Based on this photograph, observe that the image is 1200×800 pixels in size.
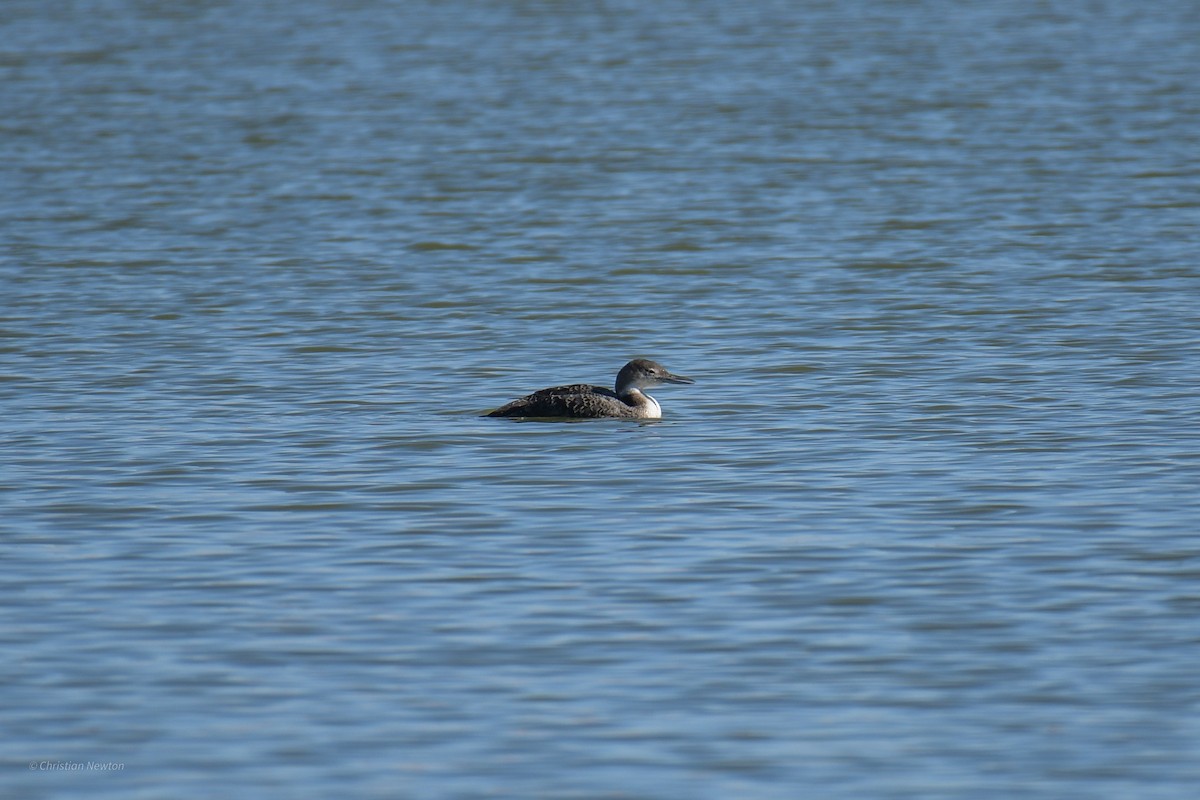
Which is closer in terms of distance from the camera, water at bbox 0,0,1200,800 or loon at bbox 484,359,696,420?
water at bbox 0,0,1200,800

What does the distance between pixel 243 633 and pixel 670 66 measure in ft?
110

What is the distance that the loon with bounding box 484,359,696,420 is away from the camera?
45.2 feet

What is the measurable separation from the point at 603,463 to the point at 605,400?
1461 mm

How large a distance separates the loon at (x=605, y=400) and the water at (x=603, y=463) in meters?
0.12

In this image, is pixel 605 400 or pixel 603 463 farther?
pixel 605 400

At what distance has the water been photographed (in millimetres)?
7895

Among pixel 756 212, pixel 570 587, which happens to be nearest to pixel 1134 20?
pixel 756 212

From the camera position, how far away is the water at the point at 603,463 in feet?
25.9

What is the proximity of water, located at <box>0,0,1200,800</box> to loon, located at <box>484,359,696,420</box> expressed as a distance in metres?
0.12

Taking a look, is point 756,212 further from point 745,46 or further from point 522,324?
point 745,46

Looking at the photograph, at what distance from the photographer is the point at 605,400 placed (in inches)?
554

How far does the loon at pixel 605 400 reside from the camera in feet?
45.2

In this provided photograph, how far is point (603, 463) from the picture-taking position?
41.5ft

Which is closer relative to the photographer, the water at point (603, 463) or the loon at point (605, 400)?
the water at point (603, 463)
